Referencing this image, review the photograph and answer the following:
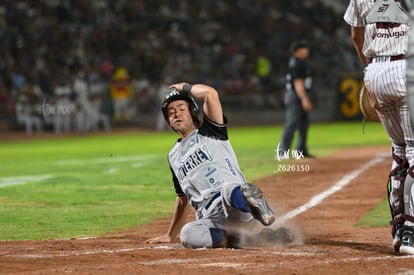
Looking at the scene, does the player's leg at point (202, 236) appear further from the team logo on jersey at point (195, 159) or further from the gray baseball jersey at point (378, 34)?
the gray baseball jersey at point (378, 34)

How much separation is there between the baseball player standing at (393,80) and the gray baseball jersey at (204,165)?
1.30 m

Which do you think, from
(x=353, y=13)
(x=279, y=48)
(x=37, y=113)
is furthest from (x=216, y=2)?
(x=353, y=13)

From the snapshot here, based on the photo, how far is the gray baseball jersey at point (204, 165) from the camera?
7.65 metres

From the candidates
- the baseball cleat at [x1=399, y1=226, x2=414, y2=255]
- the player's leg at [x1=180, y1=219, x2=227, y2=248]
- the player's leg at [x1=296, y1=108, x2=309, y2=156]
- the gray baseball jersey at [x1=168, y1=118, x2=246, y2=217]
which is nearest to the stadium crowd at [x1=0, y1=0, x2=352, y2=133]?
the player's leg at [x1=296, y1=108, x2=309, y2=156]

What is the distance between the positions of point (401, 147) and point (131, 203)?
17.4ft

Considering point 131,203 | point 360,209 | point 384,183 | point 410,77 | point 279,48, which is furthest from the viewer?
point 279,48

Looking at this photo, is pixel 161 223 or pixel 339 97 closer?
pixel 161 223

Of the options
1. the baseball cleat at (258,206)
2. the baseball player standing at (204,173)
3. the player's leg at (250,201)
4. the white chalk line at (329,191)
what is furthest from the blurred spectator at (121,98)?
the baseball cleat at (258,206)

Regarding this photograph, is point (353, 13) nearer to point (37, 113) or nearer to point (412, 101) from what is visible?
point (412, 101)

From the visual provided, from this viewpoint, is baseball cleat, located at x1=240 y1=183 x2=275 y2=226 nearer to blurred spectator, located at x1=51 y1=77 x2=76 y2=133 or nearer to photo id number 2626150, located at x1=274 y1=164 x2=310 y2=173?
photo id number 2626150, located at x1=274 y1=164 x2=310 y2=173

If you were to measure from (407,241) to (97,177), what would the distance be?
923 centimetres

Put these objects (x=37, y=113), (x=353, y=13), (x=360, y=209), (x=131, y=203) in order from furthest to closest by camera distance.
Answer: (x=37, y=113)
(x=131, y=203)
(x=360, y=209)
(x=353, y=13)

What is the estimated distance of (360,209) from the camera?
10.7 meters

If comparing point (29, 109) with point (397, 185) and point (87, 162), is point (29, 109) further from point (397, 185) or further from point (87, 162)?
point (397, 185)
